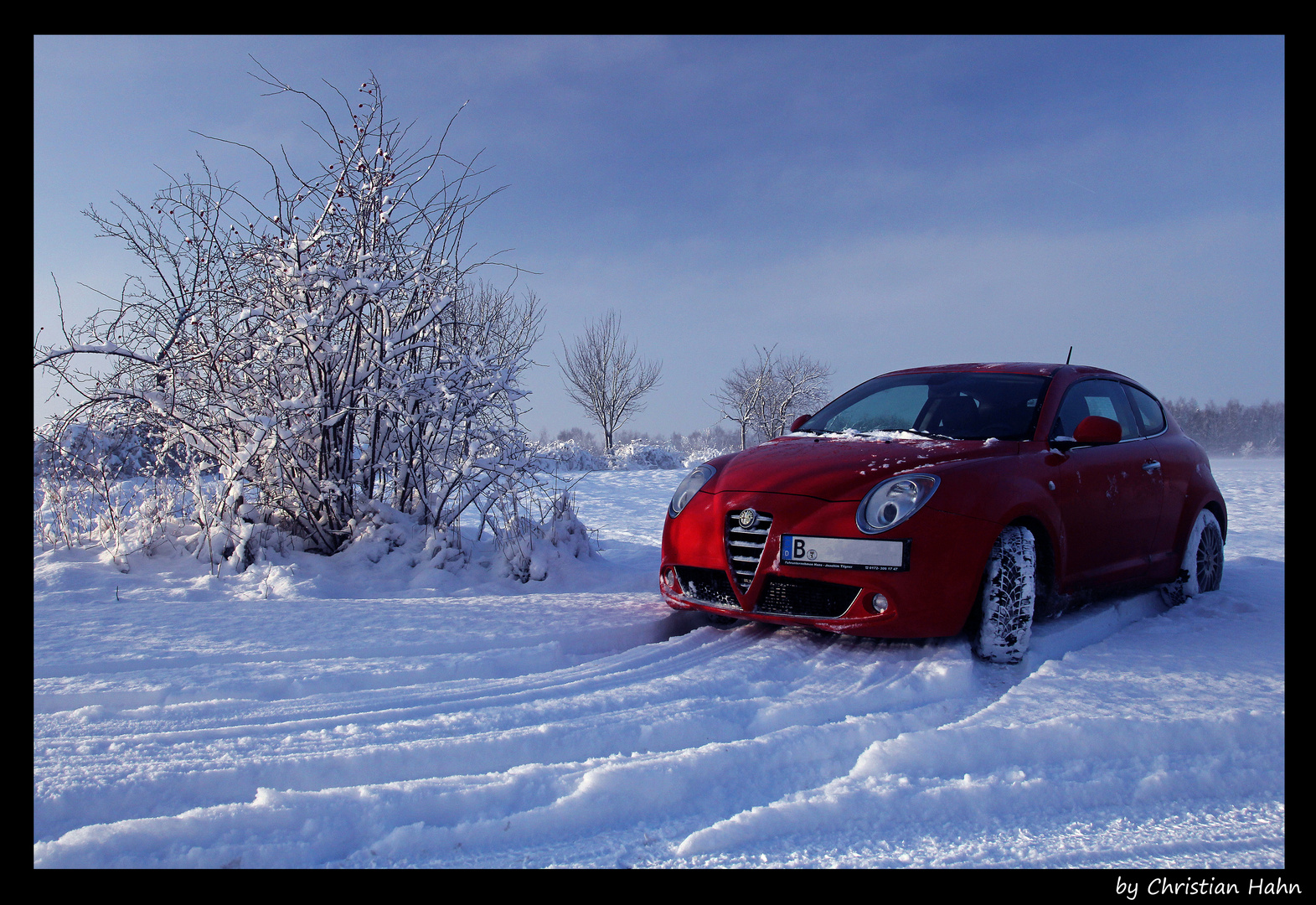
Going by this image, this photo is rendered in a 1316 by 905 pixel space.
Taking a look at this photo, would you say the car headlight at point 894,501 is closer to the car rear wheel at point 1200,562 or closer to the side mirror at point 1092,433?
the side mirror at point 1092,433

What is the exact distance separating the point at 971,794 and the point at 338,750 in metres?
1.91

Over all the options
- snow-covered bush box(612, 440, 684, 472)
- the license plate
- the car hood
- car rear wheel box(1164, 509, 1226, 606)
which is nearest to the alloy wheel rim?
car rear wheel box(1164, 509, 1226, 606)

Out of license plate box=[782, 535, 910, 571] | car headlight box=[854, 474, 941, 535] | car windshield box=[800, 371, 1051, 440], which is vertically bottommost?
license plate box=[782, 535, 910, 571]

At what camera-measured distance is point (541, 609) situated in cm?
A: 442

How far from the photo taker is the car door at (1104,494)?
4.01 metres

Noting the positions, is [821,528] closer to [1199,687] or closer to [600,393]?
[1199,687]

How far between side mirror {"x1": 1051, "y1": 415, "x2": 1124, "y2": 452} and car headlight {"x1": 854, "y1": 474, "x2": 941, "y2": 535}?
1037 millimetres

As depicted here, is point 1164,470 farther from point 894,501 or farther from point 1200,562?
point 894,501

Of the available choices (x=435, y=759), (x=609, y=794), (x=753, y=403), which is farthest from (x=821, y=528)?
(x=753, y=403)

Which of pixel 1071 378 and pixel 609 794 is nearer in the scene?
pixel 609 794

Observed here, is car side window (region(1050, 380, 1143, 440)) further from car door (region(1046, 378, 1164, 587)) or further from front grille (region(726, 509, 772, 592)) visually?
front grille (region(726, 509, 772, 592))

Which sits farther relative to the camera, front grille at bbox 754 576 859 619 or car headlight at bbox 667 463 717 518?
car headlight at bbox 667 463 717 518

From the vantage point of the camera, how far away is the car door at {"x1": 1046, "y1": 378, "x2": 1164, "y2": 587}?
4012 mm
